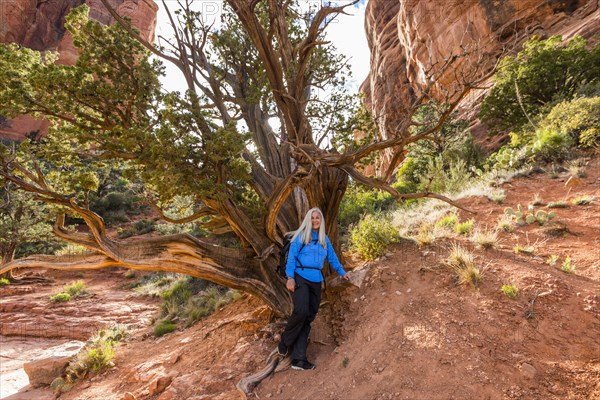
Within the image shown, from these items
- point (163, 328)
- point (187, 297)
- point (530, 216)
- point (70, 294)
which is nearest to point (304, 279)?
point (530, 216)

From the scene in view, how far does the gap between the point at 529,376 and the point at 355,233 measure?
12.7 feet

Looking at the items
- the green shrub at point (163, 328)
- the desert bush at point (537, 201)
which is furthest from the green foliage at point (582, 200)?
the green shrub at point (163, 328)

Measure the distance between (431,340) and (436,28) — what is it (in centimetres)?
2787

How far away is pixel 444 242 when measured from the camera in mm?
5016

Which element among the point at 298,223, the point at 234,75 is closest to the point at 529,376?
the point at 298,223

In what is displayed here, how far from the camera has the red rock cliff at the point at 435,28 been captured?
757 inches

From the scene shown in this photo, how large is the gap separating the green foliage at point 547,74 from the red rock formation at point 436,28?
55.2 inches

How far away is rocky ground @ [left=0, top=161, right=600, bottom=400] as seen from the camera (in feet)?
8.80

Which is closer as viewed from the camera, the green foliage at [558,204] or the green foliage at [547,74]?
the green foliage at [558,204]

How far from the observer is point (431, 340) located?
316cm

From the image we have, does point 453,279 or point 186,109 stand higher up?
point 186,109

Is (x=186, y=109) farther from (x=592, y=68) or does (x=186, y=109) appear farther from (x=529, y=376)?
(x=592, y=68)

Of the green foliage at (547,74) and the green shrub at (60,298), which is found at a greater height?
the green foliage at (547,74)

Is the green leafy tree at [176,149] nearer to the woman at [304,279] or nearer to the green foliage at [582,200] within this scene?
the woman at [304,279]
